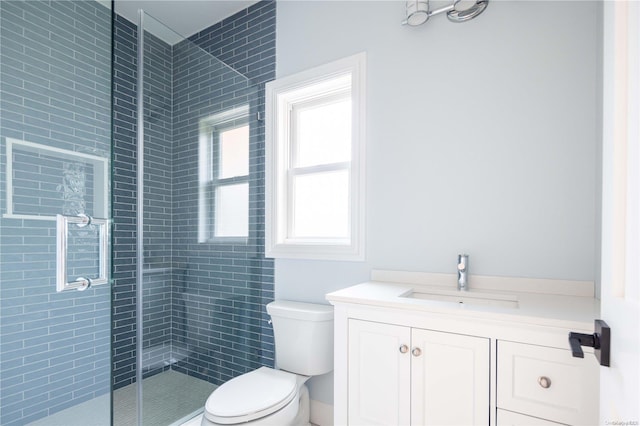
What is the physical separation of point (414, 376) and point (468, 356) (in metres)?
0.22

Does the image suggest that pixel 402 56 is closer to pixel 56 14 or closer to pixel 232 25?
pixel 232 25

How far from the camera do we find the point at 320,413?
196 centimetres

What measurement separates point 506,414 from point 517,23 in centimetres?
160

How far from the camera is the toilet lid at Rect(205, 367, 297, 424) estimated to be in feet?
4.50

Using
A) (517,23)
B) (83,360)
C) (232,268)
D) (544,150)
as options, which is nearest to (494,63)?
(517,23)

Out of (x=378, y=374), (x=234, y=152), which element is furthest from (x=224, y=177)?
(x=378, y=374)

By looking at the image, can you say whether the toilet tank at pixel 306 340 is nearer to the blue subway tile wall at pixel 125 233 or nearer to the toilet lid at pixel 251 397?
the toilet lid at pixel 251 397

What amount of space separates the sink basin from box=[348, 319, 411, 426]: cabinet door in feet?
0.86

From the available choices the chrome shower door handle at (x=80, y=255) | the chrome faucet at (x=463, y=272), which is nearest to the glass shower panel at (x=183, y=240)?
the chrome shower door handle at (x=80, y=255)

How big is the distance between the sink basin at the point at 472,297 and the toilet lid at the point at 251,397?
0.76 m

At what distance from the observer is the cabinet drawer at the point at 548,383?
0.94 meters

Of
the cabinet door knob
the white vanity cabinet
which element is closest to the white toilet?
the white vanity cabinet

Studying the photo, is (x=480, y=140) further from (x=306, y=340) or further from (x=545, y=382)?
(x=306, y=340)

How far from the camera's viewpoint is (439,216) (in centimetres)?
163
